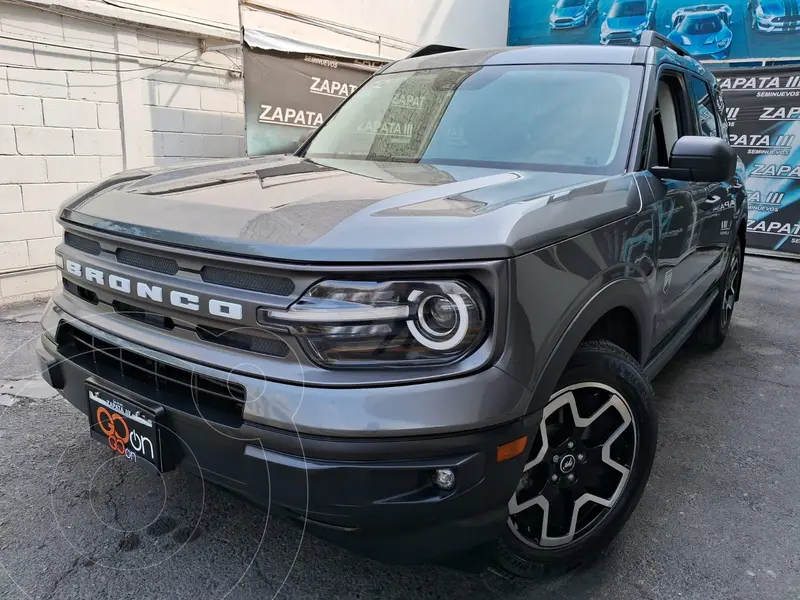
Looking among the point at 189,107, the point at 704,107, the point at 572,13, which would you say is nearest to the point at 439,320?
the point at 704,107

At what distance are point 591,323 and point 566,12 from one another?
499 inches

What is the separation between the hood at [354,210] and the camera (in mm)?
1606

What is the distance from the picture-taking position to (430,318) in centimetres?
162

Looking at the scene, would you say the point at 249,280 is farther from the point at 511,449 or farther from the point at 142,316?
the point at 511,449

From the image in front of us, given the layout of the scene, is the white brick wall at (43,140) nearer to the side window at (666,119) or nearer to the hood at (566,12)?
the side window at (666,119)

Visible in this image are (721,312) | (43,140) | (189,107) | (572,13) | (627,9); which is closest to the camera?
(721,312)

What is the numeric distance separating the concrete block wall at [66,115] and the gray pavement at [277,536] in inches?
95.6

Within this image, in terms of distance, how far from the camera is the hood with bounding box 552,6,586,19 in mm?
12727

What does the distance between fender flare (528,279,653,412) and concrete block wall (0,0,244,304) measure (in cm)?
427

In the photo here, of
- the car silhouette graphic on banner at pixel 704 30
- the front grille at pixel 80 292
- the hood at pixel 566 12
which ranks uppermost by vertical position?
the hood at pixel 566 12

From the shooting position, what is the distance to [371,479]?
5.12 feet

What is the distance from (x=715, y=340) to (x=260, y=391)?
14.1 ft

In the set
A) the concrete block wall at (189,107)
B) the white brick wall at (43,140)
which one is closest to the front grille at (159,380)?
the white brick wall at (43,140)

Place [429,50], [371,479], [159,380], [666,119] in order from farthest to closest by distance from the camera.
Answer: [429,50] → [666,119] → [159,380] → [371,479]
